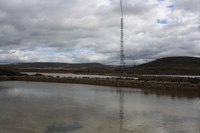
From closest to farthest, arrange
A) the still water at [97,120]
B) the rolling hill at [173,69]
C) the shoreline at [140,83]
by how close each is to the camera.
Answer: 1. the still water at [97,120]
2. the shoreline at [140,83]
3. the rolling hill at [173,69]

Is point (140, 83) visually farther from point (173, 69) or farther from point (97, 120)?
point (173, 69)

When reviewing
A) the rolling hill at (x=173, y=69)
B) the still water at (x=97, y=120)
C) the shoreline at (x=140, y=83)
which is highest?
the rolling hill at (x=173, y=69)

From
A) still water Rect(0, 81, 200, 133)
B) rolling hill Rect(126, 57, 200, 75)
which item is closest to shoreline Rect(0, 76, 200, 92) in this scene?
still water Rect(0, 81, 200, 133)

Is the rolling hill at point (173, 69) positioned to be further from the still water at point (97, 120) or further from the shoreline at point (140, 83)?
the still water at point (97, 120)

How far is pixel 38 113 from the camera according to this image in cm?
1002

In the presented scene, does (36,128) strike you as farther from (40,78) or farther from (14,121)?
(40,78)

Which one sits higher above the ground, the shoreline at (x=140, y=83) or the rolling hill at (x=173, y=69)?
the rolling hill at (x=173, y=69)

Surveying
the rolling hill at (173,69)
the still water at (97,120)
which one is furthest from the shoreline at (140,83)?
the rolling hill at (173,69)

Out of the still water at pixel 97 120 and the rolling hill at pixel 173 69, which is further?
the rolling hill at pixel 173 69

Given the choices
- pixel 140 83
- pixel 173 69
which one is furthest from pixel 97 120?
pixel 173 69

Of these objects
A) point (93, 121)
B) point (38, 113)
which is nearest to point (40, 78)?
point (38, 113)

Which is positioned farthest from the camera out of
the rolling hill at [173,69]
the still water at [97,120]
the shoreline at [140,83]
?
the rolling hill at [173,69]

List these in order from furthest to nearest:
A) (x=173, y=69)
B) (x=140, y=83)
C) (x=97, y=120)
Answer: (x=173, y=69) → (x=140, y=83) → (x=97, y=120)

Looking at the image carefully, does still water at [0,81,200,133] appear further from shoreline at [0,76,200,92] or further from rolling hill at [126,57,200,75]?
rolling hill at [126,57,200,75]
